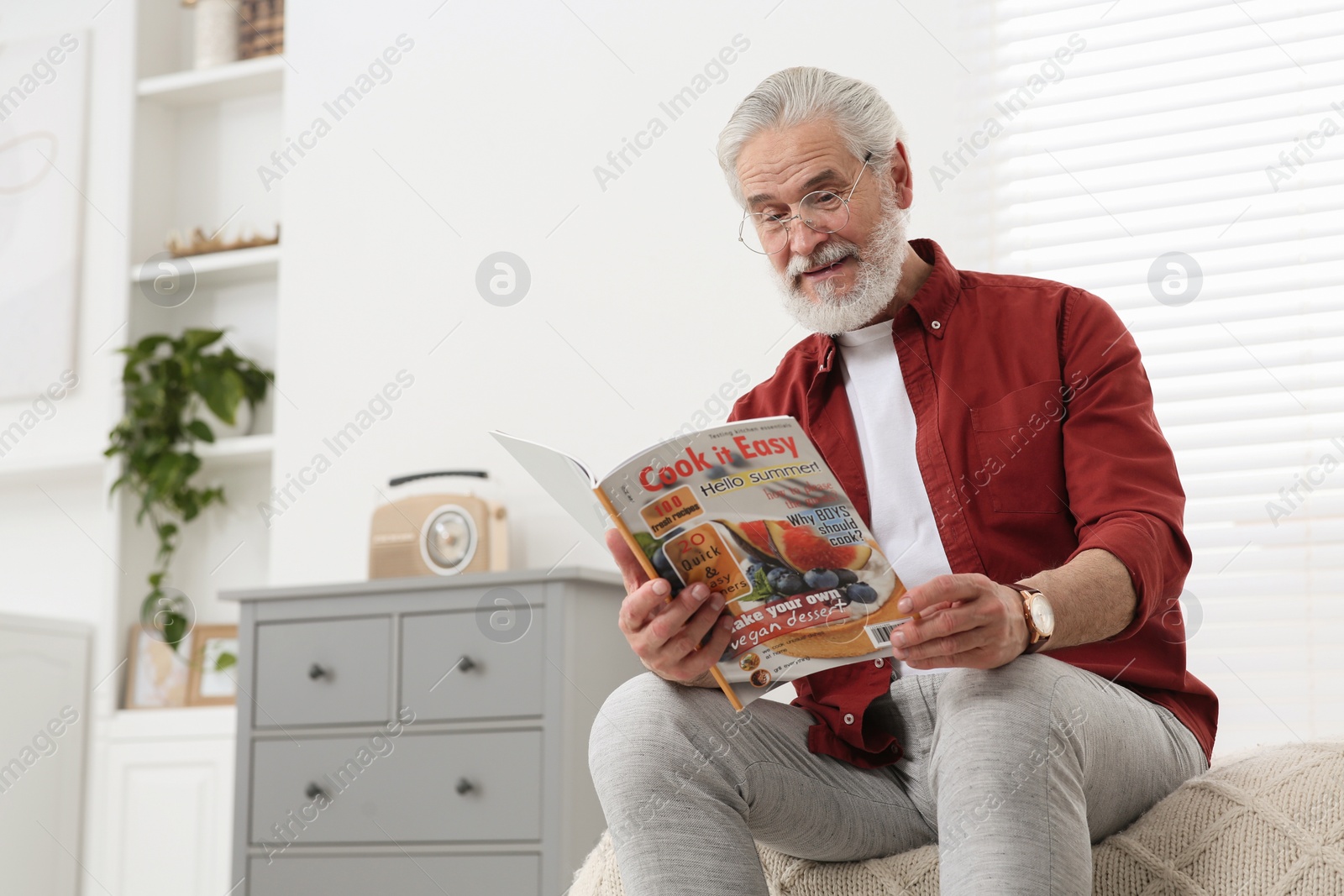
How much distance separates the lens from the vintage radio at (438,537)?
8.61 ft

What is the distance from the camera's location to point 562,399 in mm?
2809

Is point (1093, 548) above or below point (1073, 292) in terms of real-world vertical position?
below

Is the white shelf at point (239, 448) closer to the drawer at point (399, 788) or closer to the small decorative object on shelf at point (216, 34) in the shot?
the drawer at point (399, 788)

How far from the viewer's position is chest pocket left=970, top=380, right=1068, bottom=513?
1.32 m

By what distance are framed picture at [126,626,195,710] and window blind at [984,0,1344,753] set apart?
87.7 inches

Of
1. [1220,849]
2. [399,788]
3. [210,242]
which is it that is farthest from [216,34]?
[1220,849]

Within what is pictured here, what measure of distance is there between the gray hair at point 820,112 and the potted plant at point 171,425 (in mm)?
2048

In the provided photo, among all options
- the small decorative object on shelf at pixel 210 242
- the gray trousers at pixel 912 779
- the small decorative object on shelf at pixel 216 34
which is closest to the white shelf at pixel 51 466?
the small decorative object on shelf at pixel 210 242

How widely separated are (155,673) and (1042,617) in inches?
107

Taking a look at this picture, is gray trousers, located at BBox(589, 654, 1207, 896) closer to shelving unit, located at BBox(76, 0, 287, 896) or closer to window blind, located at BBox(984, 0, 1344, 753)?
window blind, located at BBox(984, 0, 1344, 753)

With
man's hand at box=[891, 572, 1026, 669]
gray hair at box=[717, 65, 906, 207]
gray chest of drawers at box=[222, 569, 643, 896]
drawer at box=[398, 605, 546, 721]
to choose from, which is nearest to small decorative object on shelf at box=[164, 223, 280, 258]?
gray chest of drawers at box=[222, 569, 643, 896]

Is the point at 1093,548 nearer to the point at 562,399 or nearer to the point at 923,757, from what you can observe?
the point at 923,757

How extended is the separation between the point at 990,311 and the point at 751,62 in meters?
1.44

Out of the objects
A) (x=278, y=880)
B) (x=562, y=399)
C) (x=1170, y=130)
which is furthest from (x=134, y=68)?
(x=1170, y=130)
